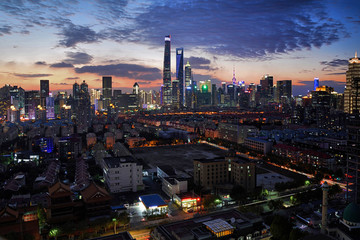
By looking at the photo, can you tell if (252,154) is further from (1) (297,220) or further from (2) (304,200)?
(1) (297,220)

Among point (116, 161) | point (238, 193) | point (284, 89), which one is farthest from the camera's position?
point (284, 89)

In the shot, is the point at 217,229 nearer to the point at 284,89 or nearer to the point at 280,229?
the point at 280,229

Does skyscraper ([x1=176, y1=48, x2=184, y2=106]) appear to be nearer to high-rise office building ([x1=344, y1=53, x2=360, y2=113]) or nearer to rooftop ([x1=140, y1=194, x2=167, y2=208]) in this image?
high-rise office building ([x1=344, y1=53, x2=360, y2=113])

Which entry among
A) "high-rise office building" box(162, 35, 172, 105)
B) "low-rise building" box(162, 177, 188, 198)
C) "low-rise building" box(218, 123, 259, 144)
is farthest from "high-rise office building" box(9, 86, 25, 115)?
"low-rise building" box(162, 177, 188, 198)

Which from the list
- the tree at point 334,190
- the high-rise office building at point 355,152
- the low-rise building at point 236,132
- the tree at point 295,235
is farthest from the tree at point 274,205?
the low-rise building at point 236,132

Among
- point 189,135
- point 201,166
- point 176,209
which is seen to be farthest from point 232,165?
point 189,135

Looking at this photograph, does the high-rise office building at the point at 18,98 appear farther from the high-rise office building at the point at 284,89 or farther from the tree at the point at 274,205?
the high-rise office building at the point at 284,89

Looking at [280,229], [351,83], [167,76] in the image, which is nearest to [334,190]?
[280,229]

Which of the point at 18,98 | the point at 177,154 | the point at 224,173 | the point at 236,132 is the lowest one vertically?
the point at 177,154
